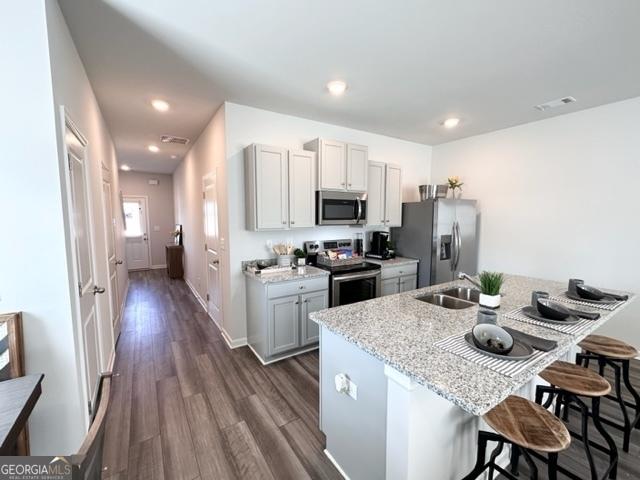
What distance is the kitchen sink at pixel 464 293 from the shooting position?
92.7 inches

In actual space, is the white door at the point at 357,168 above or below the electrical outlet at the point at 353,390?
above

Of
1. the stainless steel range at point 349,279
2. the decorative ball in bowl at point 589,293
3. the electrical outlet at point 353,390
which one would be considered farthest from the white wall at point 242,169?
the decorative ball in bowl at point 589,293

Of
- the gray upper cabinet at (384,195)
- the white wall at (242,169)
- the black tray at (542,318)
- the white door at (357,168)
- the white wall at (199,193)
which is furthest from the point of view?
the gray upper cabinet at (384,195)

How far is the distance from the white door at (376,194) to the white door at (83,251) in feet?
9.83

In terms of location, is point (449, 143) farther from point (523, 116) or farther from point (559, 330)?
point (559, 330)

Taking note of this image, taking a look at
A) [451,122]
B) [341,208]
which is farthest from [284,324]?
[451,122]

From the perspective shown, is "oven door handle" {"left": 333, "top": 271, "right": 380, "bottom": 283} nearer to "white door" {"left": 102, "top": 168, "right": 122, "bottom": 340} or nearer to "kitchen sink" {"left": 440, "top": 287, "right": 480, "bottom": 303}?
"kitchen sink" {"left": 440, "top": 287, "right": 480, "bottom": 303}

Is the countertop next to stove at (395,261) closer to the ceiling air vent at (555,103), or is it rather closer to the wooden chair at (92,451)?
the ceiling air vent at (555,103)

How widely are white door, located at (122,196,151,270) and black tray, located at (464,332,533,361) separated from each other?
8.51m

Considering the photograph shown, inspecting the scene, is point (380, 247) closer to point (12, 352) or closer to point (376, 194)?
point (376, 194)

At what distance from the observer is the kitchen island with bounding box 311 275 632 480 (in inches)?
43.5

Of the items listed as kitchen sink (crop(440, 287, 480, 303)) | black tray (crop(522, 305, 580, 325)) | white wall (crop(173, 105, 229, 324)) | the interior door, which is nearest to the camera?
black tray (crop(522, 305, 580, 325))

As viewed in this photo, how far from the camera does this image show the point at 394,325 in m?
1.59

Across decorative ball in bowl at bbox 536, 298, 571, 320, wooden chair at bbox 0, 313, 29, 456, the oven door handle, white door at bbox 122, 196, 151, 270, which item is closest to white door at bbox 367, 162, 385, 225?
the oven door handle
